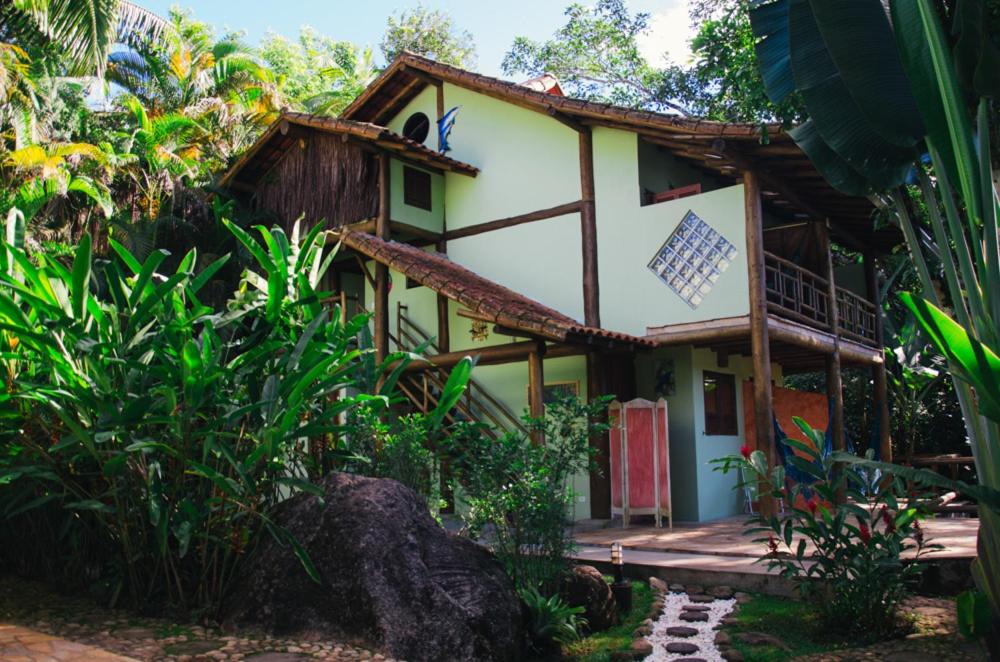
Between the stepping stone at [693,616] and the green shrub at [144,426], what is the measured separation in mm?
2656

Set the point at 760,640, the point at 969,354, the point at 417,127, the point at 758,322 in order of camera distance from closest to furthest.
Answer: the point at 969,354, the point at 760,640, the point at 758,322, the point at 417,127

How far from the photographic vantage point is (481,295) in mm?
10695

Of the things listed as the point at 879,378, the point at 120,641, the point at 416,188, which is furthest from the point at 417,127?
the point at 120,641

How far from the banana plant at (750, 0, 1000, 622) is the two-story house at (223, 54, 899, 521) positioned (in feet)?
11.5

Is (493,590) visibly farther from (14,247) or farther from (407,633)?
(14,247)

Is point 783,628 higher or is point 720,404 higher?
point 720,404

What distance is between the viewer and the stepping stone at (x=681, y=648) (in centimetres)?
548

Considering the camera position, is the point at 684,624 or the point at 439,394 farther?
the point at 439,394

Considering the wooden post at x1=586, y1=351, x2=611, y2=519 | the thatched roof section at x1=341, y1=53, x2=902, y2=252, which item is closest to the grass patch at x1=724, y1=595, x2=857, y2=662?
the thatched roof section at x1=341, y1=53, x2=902, y2=252

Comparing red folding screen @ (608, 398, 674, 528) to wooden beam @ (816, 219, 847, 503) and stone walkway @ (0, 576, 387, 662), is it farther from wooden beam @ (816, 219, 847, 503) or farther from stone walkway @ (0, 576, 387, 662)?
stone walkway @ (0, 576, 387, 662)

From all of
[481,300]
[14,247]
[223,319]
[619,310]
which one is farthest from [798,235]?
[14,247]

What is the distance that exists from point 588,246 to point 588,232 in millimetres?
192

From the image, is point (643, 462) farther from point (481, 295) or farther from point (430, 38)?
point (430, 38)

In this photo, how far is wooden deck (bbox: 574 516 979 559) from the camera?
25.3 feet
